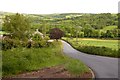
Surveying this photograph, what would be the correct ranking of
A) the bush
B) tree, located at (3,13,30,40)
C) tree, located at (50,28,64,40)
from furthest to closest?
tree, located at (50,28,64,40) → tree, located at (3,13,30,40) → the bush

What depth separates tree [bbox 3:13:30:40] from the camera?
3111 cm

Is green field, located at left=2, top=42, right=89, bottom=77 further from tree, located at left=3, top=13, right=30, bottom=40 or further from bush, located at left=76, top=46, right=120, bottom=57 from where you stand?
tree, located at left=3, top=13, right=30, bottom=40

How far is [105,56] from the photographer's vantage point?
28406 mm

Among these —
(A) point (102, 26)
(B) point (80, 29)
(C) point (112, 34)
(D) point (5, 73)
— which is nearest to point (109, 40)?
(C) point (112, 34)

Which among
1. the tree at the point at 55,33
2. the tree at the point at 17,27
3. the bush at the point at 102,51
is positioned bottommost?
the bush at the point at 102,51

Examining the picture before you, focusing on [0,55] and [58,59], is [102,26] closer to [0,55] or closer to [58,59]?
[58,59]

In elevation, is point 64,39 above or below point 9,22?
below

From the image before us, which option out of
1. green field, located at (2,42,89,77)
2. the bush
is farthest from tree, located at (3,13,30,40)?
green field, located at (2,42,89,77)

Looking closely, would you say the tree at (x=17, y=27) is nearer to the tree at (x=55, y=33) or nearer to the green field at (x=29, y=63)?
the tree at (x=55, y=33)

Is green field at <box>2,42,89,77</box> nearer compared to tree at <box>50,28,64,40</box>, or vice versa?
green field at <box>2,42,89,77</box>

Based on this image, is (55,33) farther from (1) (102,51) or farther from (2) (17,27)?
(1) (102,51)

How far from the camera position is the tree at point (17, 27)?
31109 mm

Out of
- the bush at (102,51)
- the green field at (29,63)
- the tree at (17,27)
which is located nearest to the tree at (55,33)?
the tree at (17,27)

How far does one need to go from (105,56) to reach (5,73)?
1483cm
